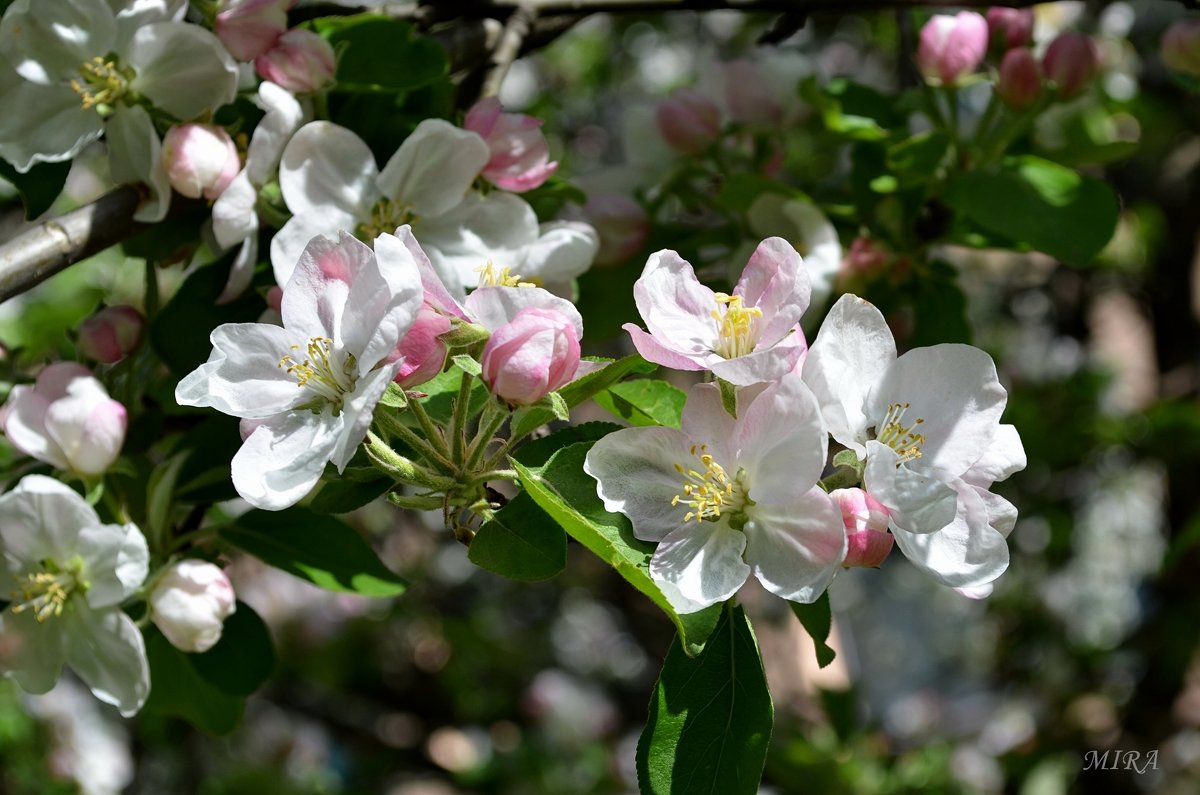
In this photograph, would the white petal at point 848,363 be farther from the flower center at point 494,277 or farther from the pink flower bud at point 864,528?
the flower center at point 494,277

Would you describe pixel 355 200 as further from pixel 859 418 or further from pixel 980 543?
pixel 980 543

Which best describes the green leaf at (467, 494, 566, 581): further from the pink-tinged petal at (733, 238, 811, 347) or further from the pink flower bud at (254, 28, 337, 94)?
the pink flower bud at (254, 28, 337, 94)

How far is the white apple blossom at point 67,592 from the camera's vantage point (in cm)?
98

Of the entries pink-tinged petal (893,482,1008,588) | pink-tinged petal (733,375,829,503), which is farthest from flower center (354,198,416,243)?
pink-tinged petal (893,482,1008,588)

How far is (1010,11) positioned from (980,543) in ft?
2.98

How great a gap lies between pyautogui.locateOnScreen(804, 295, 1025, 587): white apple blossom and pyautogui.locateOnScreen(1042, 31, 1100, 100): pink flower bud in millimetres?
695

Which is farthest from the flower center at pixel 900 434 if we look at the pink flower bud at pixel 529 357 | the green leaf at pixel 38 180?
the green leaf at pixel 38 180

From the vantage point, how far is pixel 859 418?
86 cm

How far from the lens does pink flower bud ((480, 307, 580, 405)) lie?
2.60 ft

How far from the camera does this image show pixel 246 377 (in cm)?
87

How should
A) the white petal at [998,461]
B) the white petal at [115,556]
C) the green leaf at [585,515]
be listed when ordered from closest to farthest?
the green leaf at [585,515]
the white petal at [998,461]
the white petal at [115,556]

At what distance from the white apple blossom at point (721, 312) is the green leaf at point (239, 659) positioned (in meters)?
0.57

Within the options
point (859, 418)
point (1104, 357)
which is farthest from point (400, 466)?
point (1104, 357)

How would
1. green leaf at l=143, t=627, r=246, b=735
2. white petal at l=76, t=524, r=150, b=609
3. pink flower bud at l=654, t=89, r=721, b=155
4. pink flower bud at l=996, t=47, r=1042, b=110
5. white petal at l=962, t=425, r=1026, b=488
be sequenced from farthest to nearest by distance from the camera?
pink flower bud at l=654, t=89, r=721, b=155 < pink flower bud at l=996, t=47, r=1042, b=110 < green leaf at l=143, t=627, r=246, b=735 < white petal at l=76, t=524, r=150, b=609 < white petal at l=962, t=425, r=1026, b=488
